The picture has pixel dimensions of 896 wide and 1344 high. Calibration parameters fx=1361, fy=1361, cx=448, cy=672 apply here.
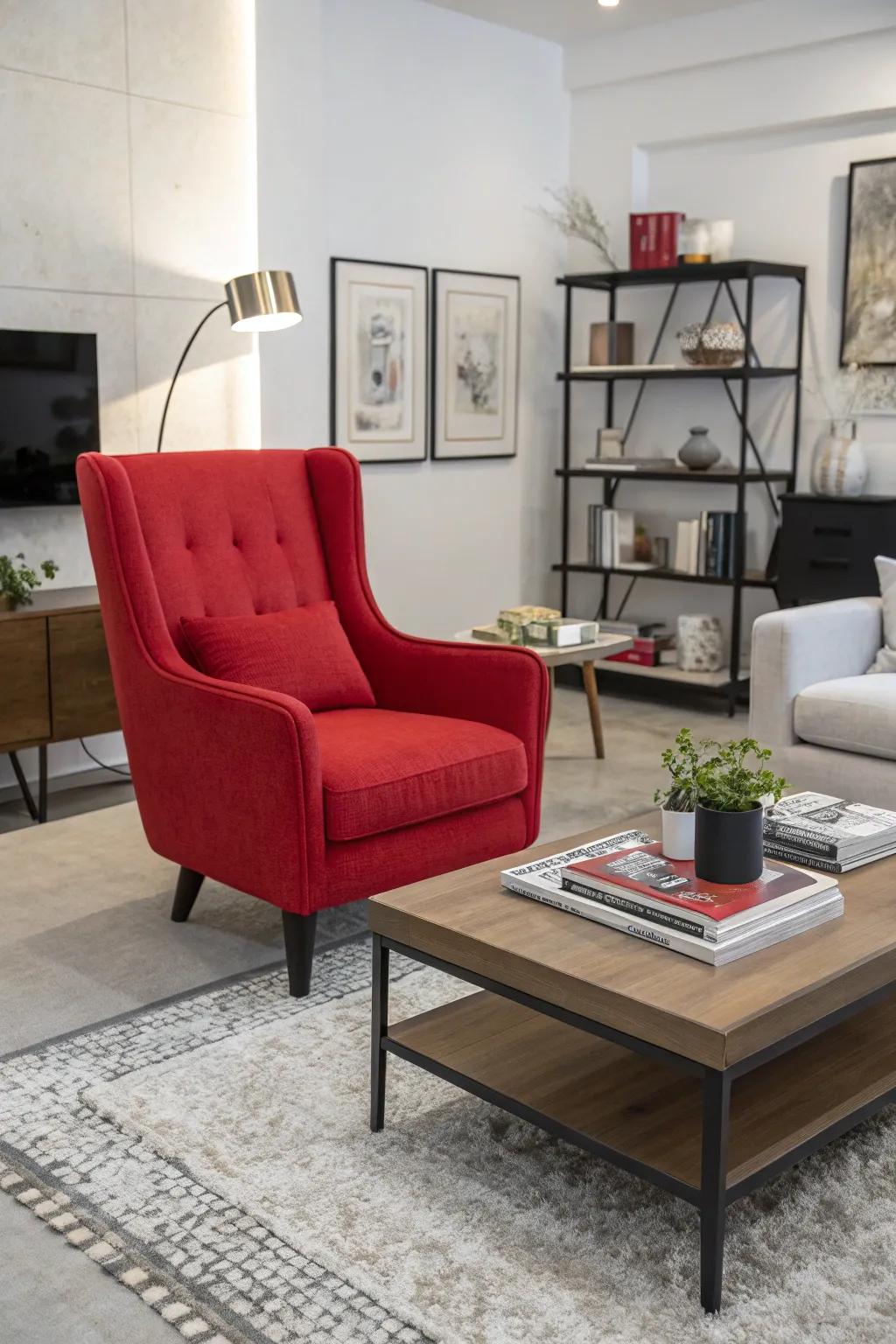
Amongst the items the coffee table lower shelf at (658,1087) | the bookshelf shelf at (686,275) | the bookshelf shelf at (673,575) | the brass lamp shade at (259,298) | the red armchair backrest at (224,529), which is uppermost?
the bookshelf shelf at (686,275)

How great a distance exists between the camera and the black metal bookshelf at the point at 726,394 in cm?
523

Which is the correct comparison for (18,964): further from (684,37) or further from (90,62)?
(684,37)

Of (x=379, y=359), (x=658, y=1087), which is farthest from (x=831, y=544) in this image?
(x=658, y=1087)

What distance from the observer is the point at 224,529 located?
325 cm

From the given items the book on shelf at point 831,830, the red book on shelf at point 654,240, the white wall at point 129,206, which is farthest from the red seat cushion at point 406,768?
the red book on shelf at point 654,240

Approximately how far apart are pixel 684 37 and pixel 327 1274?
506 centimetres

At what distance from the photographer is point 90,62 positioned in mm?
4277

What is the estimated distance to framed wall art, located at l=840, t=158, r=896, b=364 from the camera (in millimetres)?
5043

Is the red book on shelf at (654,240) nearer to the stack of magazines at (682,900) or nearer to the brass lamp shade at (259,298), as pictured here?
the brass lamp shade at (259,298)

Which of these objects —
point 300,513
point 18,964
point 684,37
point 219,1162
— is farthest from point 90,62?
point 219,1162

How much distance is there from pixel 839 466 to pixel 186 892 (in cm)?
306

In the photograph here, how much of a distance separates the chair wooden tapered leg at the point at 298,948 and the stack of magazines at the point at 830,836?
94 centimetres

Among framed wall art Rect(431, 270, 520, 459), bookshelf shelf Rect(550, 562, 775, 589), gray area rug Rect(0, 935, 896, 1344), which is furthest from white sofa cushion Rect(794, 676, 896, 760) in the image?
framed wall art Rect(431, 270, 520, 459)

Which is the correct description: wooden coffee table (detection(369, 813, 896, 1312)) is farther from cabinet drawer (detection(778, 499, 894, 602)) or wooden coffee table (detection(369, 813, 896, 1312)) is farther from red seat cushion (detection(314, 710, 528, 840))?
cabinet drawer (detection(778, 499, 894, 602))
